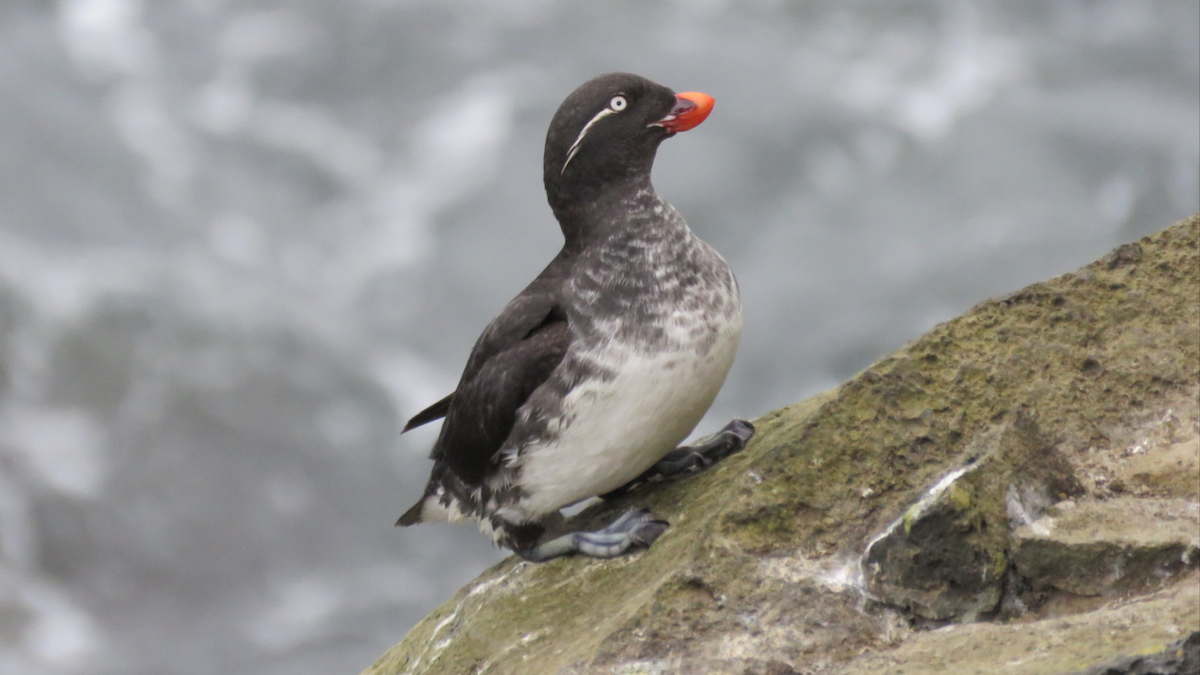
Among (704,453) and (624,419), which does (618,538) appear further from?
(704,453)

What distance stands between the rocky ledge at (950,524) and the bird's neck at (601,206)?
0.94 metres

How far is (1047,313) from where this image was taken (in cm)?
405

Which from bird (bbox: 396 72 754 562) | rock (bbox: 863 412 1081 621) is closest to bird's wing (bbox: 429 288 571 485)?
bird (bbox: 396 72 754 562)

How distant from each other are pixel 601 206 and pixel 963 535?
5.73 ft

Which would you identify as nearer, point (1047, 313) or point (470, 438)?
point (1047, 313)

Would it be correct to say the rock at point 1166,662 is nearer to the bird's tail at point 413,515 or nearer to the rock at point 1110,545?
the rock at point 1110,545

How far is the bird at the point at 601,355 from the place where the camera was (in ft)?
13.5

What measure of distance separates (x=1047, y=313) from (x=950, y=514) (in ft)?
3.26

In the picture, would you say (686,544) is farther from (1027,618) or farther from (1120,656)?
(1120,656)

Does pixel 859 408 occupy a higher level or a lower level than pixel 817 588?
higher

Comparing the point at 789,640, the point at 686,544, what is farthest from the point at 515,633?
the point at 789,640

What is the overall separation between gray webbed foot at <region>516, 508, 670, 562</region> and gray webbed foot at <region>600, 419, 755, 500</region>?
0.24 metres

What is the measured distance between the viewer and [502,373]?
430cm

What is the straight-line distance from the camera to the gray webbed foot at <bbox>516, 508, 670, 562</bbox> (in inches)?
163
